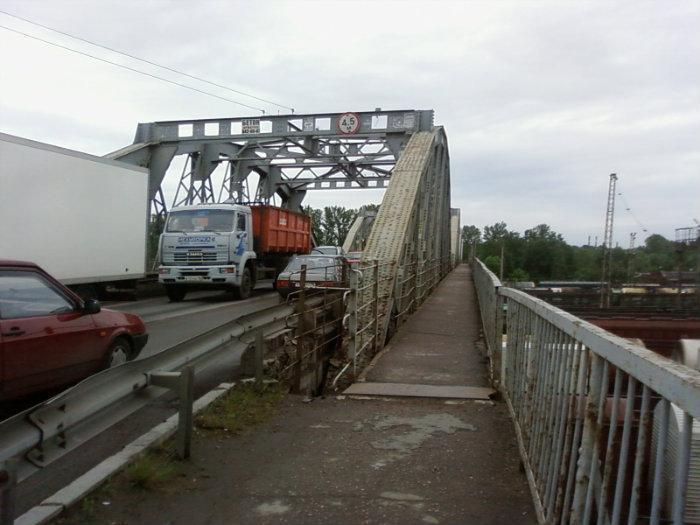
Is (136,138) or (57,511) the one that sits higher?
(136,138)

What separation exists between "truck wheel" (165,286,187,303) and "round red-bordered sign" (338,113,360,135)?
309 inches

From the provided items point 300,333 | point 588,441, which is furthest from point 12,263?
point 588,441

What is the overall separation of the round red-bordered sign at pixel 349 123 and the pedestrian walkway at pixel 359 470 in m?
16.3

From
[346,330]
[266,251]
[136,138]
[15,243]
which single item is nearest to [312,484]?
[346,330]

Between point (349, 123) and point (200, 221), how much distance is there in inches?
265

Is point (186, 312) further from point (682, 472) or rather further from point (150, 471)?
point (682, 472)

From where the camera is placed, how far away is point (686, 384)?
5.51ft

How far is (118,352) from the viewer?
706 centimetres

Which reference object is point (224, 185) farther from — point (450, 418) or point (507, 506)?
point (507, 506)

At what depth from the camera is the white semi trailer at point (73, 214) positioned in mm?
12492

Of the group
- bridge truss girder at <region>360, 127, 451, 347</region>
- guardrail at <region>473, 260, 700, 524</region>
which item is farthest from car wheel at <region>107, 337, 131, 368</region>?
guardrail at <region>473, 260, 700, 524</region>

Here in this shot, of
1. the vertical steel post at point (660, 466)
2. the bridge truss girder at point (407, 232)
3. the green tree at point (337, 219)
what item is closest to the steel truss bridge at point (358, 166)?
the bridge truss girder at point (407, 232)

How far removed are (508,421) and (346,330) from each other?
332cm

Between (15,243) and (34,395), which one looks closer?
(34,395)
